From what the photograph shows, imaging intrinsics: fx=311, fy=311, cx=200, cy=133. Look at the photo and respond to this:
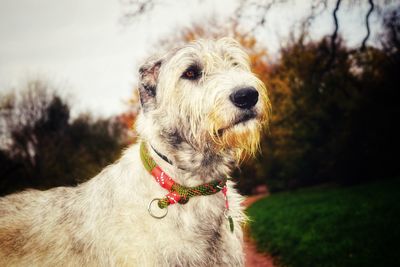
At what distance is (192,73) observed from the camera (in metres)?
3.12

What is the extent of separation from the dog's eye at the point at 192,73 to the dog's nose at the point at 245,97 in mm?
538

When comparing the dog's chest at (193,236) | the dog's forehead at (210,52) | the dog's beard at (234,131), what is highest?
the dog's forehead at (210,52)

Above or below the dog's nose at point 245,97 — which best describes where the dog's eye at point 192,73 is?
above

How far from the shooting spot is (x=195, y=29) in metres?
25.8

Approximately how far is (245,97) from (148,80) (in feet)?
3.72

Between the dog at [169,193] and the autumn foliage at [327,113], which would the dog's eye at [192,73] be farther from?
the autumn foliage at [327,113]

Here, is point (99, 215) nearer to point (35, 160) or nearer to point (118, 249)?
point (118, 249)

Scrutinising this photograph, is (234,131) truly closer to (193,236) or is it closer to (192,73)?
(192,73)

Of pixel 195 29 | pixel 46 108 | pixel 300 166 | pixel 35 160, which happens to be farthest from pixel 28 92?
pixel 300 166

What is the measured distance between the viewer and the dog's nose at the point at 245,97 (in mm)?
2736

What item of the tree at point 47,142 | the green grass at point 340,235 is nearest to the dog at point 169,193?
the green grass at point 340,235

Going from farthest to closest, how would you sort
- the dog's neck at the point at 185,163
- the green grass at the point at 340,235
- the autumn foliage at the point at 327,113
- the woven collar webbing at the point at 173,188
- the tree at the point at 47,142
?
the tree at the point at 47,142, the autumn foliage at the point at 327,113, the green grass at the point at 340,235, the dog's neck at the point at 185,163, the woven collar webbing at the point at 173,188

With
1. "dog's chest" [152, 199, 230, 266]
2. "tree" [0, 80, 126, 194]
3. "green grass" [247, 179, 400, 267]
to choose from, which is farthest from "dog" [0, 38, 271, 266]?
"tree" [0, 80, 126, 194]

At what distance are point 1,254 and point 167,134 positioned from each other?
6.17ft
